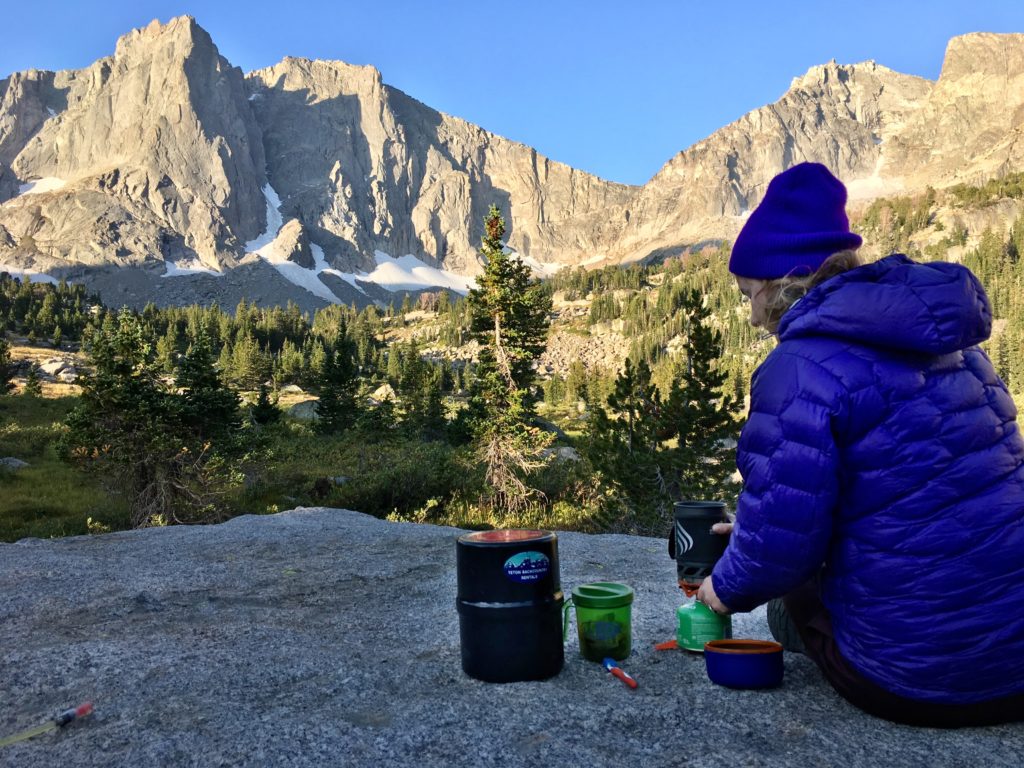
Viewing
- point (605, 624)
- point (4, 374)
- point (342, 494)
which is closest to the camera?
point (605, 624)

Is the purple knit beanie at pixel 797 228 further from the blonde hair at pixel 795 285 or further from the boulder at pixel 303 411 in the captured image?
the boulder at pixel 303 411

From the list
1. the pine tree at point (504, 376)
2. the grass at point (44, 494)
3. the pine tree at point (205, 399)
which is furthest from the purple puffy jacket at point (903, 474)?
the pine tree at point (504, 376)

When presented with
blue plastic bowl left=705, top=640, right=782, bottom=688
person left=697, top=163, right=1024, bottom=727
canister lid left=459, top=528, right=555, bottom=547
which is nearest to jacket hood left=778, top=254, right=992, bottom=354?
person left=697, top=163, right=1024, bottom=727

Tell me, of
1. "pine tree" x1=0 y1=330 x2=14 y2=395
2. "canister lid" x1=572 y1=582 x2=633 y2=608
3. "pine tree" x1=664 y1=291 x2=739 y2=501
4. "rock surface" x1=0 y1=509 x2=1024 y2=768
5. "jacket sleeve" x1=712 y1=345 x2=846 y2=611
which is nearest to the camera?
"jacket sleeve" x1=712 y1=345 x2=846 y2=611

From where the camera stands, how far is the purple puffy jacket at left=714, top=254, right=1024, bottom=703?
2.95m

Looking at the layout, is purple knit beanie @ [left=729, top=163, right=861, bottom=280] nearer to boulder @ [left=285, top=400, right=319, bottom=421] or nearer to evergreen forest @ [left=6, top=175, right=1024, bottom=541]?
evergreen forest @ [left=6, top=175, right=1024, bottom=541]

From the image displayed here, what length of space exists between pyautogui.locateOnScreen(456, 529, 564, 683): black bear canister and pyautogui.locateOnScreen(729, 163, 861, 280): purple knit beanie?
2096 mm

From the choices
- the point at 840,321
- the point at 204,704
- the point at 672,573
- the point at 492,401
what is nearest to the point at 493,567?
the point at 204,704

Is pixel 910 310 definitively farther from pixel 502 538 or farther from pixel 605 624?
pixel 605 624

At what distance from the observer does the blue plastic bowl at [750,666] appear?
13.2ft

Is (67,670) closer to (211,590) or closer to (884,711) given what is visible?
(211,590)

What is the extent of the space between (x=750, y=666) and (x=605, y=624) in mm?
1022

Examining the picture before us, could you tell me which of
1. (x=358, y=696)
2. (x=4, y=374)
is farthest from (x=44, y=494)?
(x=4, y=374)

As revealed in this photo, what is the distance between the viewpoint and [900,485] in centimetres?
301
